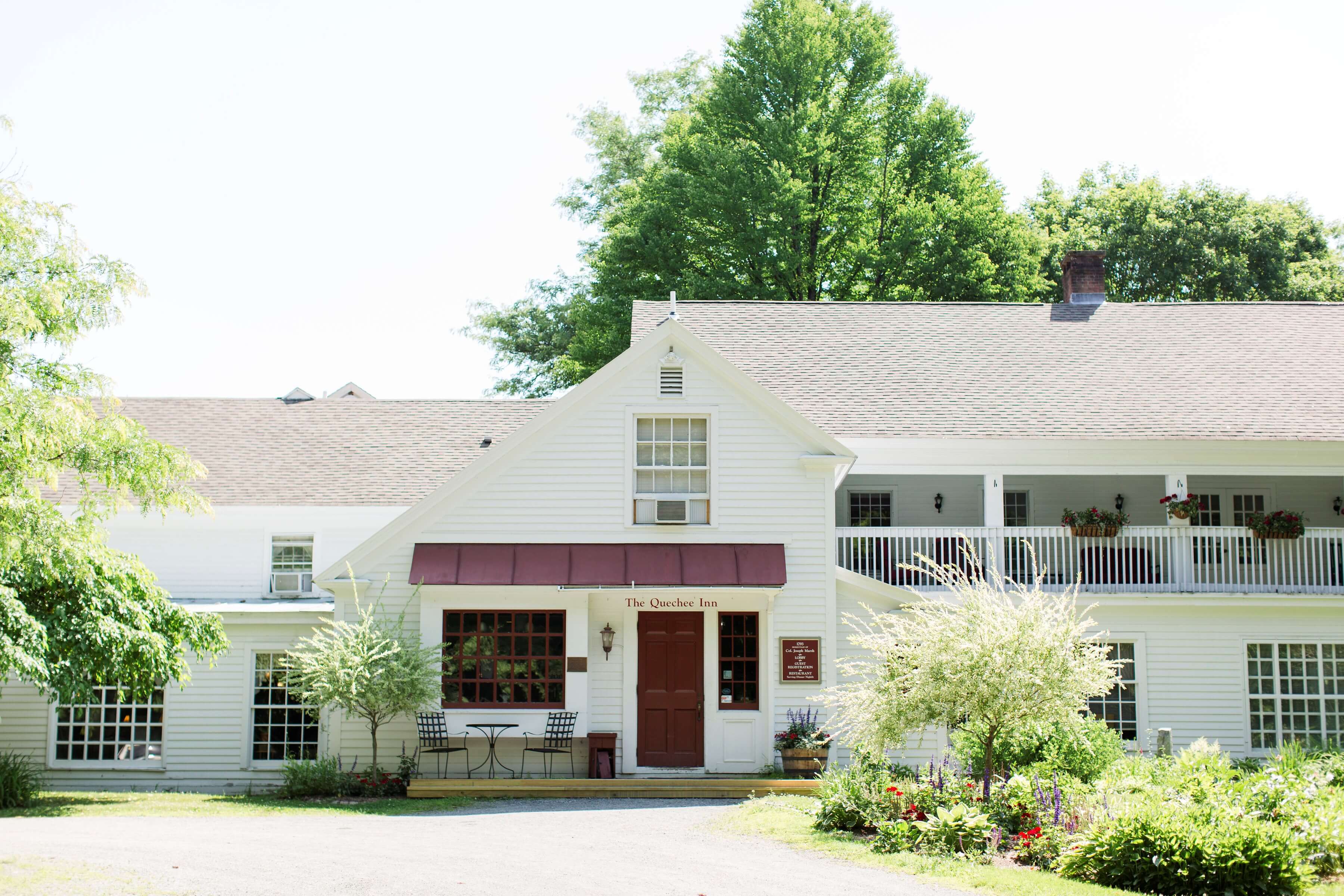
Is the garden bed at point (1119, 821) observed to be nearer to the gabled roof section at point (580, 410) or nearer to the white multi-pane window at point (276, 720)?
the gabled roof section at point (580, 410)

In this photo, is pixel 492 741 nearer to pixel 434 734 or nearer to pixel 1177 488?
pixel 434 734

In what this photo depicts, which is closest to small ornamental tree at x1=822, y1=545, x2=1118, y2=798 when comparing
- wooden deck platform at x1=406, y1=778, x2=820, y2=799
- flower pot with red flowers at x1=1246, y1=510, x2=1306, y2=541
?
wooden deck platform at x1=406, y1=778, x2=820, y2=799

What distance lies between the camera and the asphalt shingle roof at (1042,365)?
20484 mm

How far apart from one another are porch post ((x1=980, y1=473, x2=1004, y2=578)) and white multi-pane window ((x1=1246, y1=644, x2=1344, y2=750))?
430 cm

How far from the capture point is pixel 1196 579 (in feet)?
68.9

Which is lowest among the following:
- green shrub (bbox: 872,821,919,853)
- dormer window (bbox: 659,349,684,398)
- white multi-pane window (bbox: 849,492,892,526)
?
green shrub (bbox: 872,821,919,853)

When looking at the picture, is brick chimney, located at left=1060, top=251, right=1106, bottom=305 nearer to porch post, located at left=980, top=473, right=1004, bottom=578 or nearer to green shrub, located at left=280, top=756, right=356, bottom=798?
porch post, located at left=980, top=473, right=1004, bottom=578

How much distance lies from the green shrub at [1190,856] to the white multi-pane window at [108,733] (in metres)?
14.5

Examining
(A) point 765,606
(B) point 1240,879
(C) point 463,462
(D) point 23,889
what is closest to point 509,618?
(A) point 765,606

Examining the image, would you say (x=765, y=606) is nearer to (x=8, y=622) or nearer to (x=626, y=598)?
(x=626, y=598)

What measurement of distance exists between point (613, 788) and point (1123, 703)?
8.47 m

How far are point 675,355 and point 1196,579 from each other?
9898mm

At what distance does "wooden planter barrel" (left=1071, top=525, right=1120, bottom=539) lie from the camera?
65.1 ft

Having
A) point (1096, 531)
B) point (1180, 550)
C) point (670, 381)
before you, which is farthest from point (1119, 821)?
point (1180, 550)
